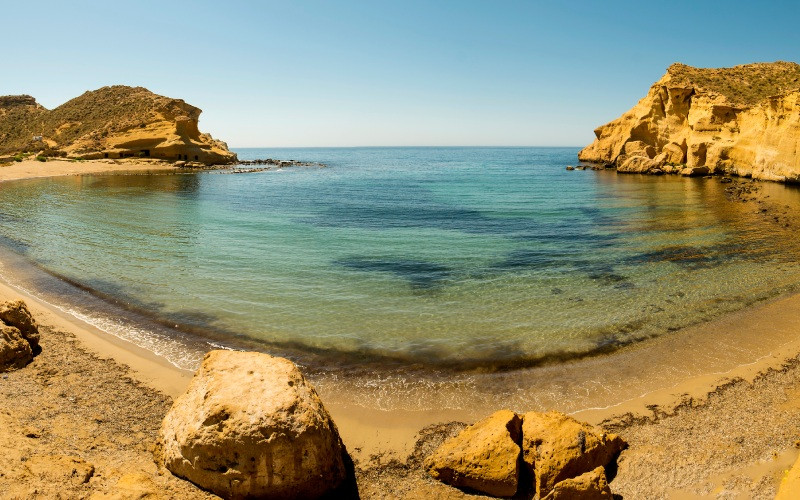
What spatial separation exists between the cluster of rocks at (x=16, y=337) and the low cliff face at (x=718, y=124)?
A: 53.3 m

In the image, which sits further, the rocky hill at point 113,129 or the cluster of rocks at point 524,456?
the rocky hill at point 113,129

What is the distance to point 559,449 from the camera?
6.06 m

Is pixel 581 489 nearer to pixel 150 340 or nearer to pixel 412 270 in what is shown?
pixel 150 340

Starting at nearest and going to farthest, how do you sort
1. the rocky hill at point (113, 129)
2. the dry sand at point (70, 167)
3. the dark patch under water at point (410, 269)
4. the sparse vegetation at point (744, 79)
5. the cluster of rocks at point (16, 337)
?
the cluster of rocks at point (16, 337), the dark patch under water at point (410, 269), the dry sand at point (70, 167), the sparse vegetation at point (744, 79), the rocky hill at point (113, 129)

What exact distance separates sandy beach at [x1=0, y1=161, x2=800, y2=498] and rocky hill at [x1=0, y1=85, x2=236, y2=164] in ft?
226

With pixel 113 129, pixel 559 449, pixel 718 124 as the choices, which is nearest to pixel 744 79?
pixel 718 124

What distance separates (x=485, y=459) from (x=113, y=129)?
84.1 metres

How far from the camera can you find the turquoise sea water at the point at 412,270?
10.9 meters

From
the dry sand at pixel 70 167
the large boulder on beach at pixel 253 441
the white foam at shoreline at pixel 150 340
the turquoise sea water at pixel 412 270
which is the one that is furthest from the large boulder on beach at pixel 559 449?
the dry sand at pixel 70 167

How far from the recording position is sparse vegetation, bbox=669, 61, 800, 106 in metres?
53.6

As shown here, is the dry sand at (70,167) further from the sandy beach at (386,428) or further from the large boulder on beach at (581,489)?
the large boulder on beach at (581,489)

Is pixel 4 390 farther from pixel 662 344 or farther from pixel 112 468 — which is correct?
pixel 662 344

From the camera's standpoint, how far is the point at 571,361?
9.87m

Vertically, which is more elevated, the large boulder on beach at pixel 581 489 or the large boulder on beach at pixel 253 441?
the large boulder on beach at pixel 253 441
